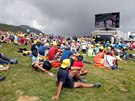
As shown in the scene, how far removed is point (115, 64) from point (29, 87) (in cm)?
876

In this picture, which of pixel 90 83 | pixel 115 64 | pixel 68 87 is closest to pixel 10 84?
pixel 68 87

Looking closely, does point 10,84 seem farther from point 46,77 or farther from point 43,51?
point 43,51

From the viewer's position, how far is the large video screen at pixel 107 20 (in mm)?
66438

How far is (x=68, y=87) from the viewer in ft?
39.0

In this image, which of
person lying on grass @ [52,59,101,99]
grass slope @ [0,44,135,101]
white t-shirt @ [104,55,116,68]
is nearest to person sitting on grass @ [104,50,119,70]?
white t-shirt @ [104,55,116,68]

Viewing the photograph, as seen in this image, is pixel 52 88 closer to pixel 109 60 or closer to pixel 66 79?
pixel 66 79

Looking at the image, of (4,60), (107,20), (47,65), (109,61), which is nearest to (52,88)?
(47,65)

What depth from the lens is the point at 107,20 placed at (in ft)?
225

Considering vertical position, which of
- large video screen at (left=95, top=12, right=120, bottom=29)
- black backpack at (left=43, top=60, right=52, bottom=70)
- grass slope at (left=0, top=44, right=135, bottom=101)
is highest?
large video screen at (left=95, top=12, right=120, bottom=29)

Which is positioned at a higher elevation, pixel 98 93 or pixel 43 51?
pixel 43 51

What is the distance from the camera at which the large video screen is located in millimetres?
66438

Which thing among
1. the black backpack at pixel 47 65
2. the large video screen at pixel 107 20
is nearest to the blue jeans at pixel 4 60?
the black backpack at pixel 47 65

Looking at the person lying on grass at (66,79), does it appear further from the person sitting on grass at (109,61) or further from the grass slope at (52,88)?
the person sitting on grass at (109,61)

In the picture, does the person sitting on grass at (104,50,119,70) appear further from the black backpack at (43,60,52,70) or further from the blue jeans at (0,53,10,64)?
the blue jeans at (0,53,10,64)
